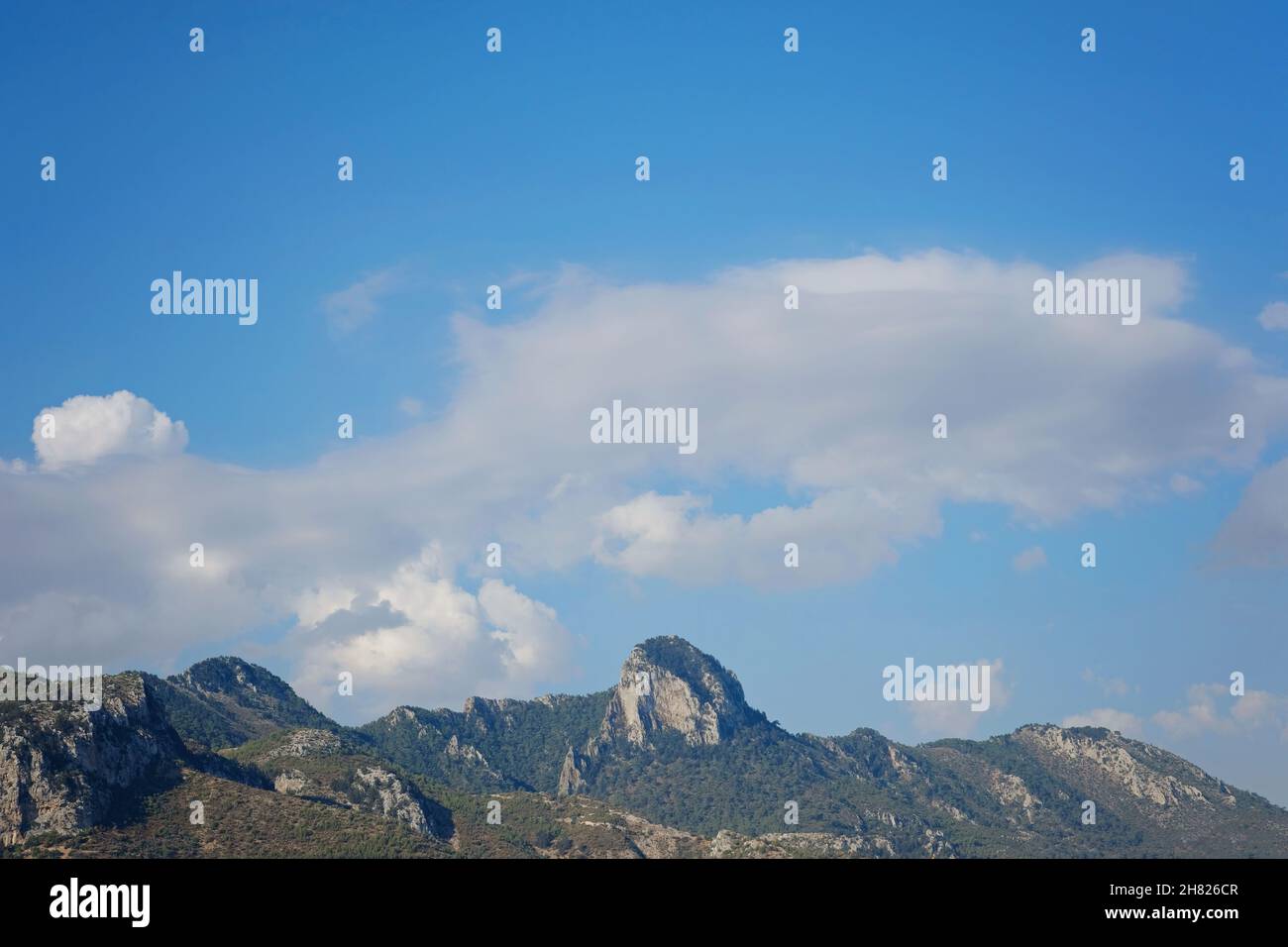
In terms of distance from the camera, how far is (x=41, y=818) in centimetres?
19262
